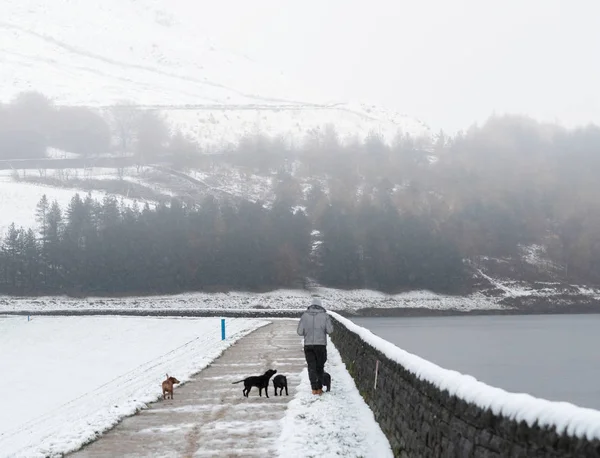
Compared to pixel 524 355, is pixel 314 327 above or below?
above

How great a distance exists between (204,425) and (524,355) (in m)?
35.0

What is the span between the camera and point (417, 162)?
179 meters

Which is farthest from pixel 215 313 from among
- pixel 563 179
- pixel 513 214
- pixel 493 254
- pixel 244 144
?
pixel 244 144

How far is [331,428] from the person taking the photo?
10953 mm

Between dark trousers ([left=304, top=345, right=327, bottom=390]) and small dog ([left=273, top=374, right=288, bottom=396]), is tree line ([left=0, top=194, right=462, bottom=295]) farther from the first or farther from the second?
dark trousers ([left=304, top=345, right=327, bottom=390])

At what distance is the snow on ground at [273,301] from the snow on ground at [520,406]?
88.9 meters

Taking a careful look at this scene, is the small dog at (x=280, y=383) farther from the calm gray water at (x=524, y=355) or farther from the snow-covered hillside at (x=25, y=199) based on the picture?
the snow-covered hillside at (x=25, y=199)

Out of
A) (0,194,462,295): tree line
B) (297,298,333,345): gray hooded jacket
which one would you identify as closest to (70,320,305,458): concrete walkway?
(297,298,333,345): gray hooded jacket

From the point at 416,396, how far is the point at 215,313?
5890 centimetres

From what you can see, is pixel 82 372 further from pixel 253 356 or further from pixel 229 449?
pixel 229 449

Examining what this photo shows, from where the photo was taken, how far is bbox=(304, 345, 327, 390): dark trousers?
14.4m

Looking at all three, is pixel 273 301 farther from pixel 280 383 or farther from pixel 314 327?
pixel 314 327

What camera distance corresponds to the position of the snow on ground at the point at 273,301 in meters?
97.8

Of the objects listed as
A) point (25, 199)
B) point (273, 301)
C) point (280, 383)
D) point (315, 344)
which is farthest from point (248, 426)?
point (25, 199)
